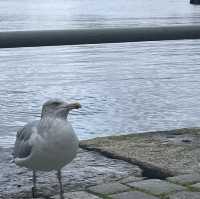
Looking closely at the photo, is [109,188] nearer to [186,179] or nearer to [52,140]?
[186,179]

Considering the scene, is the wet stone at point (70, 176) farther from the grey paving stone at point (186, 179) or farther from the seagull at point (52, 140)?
the seagull at point (52, 140)

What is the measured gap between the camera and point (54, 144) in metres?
3.71

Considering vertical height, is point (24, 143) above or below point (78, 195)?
above

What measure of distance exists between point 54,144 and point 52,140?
24mm

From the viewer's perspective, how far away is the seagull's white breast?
12.1 feet

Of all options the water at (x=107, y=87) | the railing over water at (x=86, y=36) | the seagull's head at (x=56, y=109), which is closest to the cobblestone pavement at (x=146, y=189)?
the seagull's head at (x=56, y=109)

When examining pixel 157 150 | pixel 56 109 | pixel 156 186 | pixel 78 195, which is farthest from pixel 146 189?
pixel 157 150

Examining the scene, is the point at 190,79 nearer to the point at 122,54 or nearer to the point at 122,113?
the point at 122,113

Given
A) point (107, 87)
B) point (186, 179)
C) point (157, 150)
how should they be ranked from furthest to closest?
1. point (107, 87)
2. point (157, 150)
3. point (186, 179)

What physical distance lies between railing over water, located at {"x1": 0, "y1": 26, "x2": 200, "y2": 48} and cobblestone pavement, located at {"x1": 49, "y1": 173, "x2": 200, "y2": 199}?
913 mm

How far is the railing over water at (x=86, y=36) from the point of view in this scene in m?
3.95

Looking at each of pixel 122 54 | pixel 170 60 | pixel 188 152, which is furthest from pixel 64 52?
pixel 188 152

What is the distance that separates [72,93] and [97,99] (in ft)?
2.07

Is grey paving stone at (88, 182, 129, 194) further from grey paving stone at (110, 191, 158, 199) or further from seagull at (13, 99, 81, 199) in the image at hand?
seagull at (13, 99, 81, 199)
